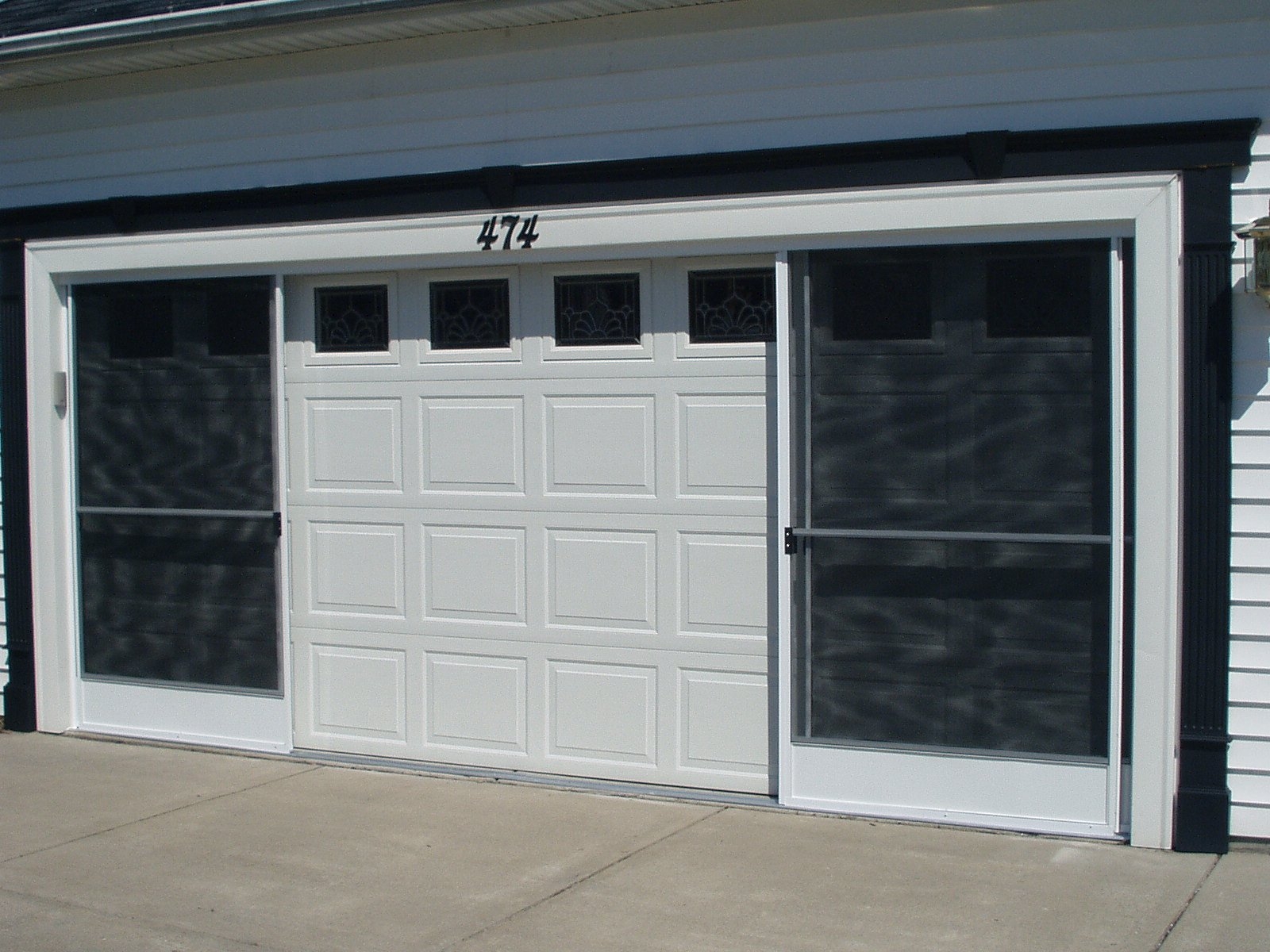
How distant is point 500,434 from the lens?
684 centimetres

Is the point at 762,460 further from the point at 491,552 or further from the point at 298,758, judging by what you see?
the point at 298,758

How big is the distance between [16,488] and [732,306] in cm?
415

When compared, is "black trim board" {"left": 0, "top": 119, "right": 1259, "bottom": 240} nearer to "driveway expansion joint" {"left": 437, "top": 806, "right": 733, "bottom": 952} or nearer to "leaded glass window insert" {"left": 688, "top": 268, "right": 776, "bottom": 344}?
"leaded glass window insert" {"left": 688, "top": 268, "right": 776, "bottom": 344}

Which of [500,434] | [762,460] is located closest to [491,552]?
[500,434]

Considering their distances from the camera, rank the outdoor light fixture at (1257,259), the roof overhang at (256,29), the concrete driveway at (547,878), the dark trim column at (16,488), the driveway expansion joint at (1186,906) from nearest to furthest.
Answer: the driveway expansion joint at (1186,906) → the concrete driveway at (547,878) → the outdoor light fixture at (1257,259) → the roof overhang at (256,29) → the dark trim column at (16,488)

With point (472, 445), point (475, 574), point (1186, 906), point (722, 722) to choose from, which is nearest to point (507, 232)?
point (472, 445)

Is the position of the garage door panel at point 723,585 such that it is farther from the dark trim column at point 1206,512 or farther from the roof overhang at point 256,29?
the roof overhang at point 256,29

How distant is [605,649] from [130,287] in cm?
330

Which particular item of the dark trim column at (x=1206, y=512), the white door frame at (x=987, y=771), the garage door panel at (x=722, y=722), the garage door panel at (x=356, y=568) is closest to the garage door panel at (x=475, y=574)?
the garage door panel at (x=356, y=568)

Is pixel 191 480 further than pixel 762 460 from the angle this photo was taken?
Yes

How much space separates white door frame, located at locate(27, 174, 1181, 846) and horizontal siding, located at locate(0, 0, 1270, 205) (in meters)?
0.28

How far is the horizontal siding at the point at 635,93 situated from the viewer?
561cm

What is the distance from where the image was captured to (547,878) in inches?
213

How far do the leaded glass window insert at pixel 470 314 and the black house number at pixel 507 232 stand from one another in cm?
25
